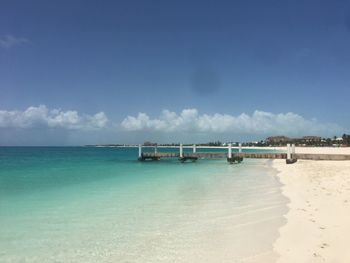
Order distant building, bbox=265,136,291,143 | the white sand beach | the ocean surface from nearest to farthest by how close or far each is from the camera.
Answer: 1. the white sand beach
2. the ocean surface
3. distant building, bbox=265,136,291,143

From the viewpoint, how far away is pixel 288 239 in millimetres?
7754

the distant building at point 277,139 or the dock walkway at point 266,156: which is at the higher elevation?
the distant building at point 277,139

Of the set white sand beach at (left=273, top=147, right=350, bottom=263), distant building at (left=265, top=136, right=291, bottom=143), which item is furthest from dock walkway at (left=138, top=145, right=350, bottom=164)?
distant building at (left=265, top=136, right=291, bottom=143)

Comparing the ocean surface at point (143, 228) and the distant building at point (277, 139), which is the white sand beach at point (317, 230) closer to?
the ocean surface at point (143, 228)

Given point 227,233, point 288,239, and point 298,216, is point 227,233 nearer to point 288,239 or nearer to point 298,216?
point 288,239

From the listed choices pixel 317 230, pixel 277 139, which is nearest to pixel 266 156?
pixel 317 230

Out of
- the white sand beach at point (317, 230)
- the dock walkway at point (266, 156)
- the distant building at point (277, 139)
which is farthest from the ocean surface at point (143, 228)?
the distant building at point (277, 139)

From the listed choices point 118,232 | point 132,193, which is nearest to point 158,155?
point 132,193

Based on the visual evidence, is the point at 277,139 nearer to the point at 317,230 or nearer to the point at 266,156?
the point at 266,156

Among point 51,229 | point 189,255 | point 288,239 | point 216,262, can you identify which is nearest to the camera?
point 216,262

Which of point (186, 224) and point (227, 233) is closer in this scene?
point (227, 233)

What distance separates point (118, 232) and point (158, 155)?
42.9 meters

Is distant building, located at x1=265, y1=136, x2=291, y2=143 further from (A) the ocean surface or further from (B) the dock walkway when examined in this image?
(A) the ocean surface

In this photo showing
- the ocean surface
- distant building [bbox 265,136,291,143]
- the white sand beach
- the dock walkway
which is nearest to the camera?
the white sand beach
